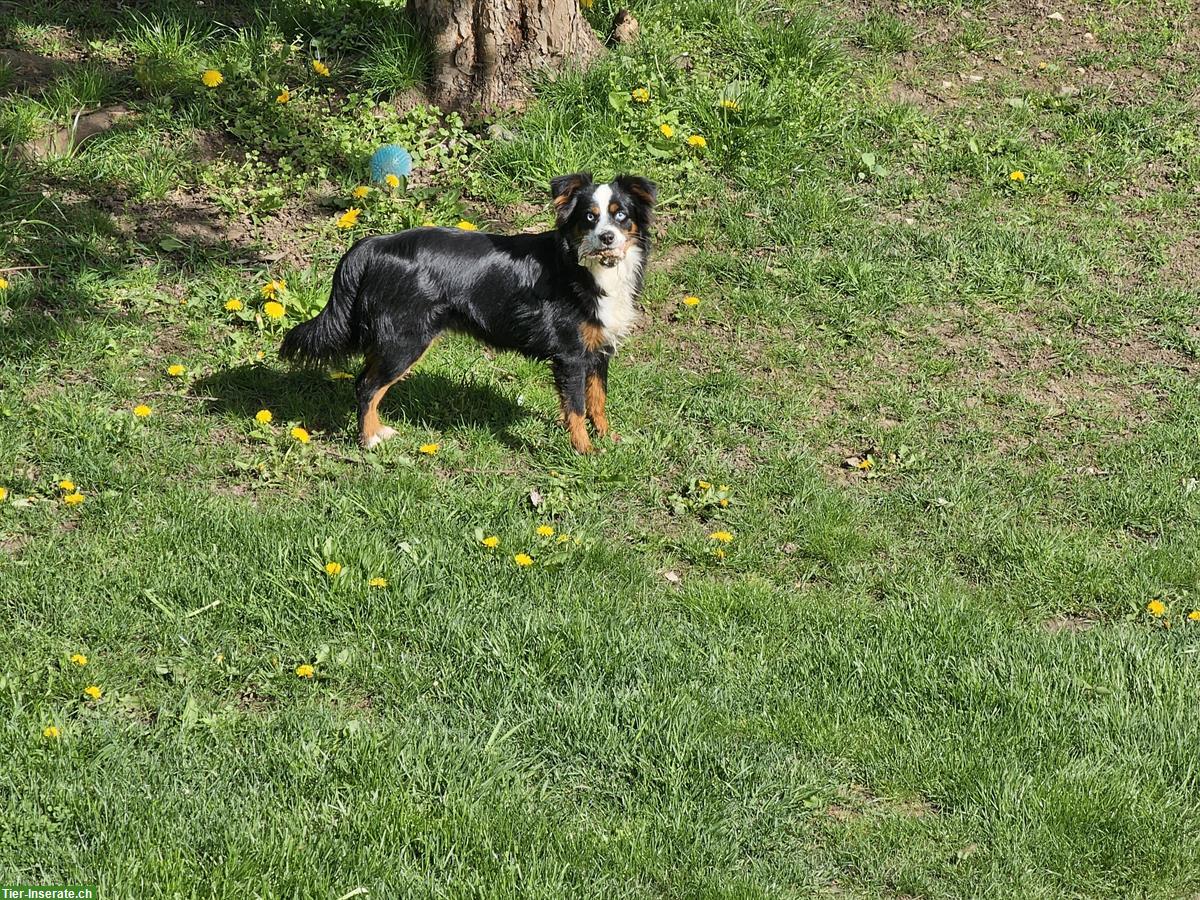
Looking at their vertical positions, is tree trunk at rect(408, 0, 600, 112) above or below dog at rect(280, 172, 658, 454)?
above

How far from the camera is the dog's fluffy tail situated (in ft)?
16.9

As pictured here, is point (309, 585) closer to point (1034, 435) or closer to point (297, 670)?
point (297, 670)

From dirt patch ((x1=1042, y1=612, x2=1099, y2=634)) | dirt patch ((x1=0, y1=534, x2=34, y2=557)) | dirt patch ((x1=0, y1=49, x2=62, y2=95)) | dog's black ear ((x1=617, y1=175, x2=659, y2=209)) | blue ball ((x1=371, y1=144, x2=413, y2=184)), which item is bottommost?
dirt patch ((x1=0, y1=534, x2=34, y2=557))

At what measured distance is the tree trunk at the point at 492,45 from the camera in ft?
23.0

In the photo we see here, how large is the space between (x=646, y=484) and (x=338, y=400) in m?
1.46

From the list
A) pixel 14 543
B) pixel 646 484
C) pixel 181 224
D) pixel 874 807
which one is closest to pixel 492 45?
pixel 181 224

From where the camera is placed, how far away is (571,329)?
17.2ft

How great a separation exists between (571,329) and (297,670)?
6.26ft

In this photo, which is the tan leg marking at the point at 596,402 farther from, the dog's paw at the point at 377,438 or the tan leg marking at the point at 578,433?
the dog's paw at the point at 377,438

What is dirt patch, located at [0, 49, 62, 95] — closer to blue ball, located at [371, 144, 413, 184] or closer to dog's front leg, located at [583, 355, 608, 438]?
blue ball, located at [371, 144, 413, 184]

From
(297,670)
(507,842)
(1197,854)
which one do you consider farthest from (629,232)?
(1197,854)

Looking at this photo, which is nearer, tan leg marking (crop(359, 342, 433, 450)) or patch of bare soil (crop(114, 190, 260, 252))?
tan leg marking (crop(359, 342, 433, 450))

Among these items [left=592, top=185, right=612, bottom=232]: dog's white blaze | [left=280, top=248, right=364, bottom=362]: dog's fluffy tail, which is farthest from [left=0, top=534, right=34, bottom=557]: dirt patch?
[left=592, top=185, right=612, bottom=232]: dog's white blaze

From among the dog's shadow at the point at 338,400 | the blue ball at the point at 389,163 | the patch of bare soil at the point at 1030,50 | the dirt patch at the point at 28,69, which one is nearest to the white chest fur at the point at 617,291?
the dog's shadow at the point at 338,400
